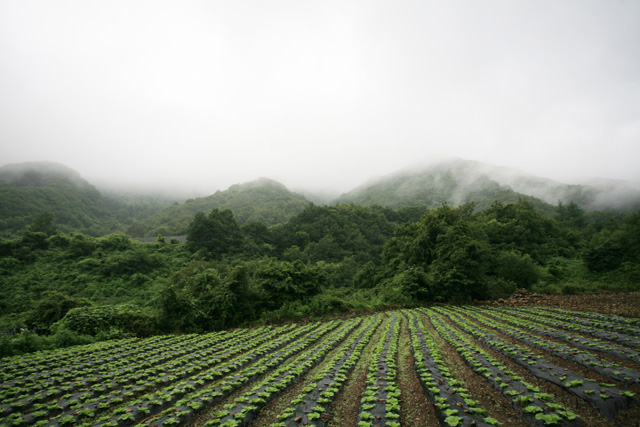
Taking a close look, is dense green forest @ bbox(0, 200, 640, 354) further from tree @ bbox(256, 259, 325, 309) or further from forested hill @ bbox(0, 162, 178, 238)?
forested hill @ bbox(0, 162, 178, 238)

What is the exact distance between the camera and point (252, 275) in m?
29.1

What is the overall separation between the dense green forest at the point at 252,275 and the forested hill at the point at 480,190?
47729mm

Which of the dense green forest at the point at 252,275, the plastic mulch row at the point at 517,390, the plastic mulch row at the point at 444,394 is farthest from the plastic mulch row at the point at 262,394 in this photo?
the dense green forest at the point at 252,275

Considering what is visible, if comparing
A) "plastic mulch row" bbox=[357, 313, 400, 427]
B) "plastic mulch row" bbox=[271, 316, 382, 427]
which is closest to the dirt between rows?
"plastic mulch row" bbox=[357, 313, 400, 427]

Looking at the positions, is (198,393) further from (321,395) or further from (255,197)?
(255,197)

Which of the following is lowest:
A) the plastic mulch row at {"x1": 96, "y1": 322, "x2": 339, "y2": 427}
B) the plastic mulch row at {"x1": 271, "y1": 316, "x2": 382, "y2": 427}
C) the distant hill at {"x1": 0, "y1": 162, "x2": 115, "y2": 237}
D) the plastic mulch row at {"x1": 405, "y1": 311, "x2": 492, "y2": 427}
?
the plastic mulch row at {"x1": 96, "y1": 322, "x2": 339, "y2": 427}

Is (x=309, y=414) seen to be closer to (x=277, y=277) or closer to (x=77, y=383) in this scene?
(x=77, y=383)

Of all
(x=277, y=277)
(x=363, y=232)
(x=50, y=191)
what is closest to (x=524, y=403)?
(x=277, y=277)

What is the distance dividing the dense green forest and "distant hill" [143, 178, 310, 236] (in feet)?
95.7

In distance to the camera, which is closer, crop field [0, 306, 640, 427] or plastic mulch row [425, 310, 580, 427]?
plastic mulch row [425, 310, 580, 427]

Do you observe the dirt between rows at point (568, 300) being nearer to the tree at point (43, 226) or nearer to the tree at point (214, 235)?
the tree at point (214, 235)

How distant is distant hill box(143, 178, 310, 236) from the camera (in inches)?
2968

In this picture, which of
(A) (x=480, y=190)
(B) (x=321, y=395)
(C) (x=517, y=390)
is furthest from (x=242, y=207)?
(A) (x=480, y=190)

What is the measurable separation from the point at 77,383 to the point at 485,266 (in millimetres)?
30139
